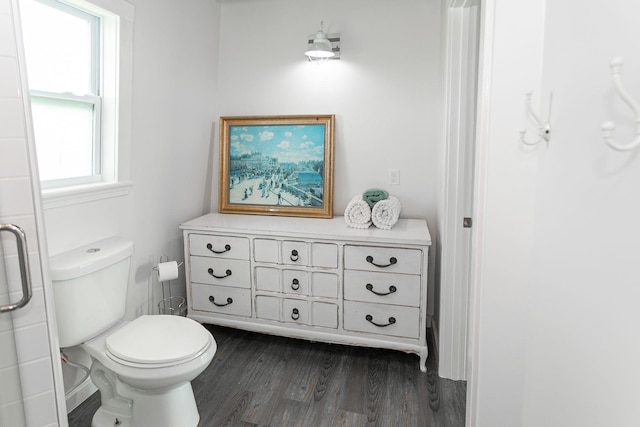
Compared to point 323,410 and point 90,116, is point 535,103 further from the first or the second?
point 90,116

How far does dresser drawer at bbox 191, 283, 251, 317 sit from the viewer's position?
2740mm

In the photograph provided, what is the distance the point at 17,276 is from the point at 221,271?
1480mm

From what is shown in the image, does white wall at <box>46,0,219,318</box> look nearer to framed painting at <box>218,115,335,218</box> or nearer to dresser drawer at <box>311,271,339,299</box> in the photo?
framed painting at <box>218,115,335,218</box>

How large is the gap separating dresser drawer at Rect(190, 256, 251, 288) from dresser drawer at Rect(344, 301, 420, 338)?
65 cm

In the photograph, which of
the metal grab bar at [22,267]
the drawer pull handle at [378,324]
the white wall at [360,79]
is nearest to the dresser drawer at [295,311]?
the drawer pull handle at [378,324]

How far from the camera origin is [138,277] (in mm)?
2561

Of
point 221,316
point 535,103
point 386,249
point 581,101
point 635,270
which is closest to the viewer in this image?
point 635,270

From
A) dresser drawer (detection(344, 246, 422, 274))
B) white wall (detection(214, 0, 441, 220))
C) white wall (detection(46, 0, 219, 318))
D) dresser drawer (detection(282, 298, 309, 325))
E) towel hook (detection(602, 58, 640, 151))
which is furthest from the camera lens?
white wall (detection(214, 0, 441, 220))

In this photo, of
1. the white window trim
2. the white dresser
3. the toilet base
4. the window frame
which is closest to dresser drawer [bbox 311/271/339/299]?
the white dresser

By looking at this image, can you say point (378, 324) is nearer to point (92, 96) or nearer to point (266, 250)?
point (266, 250)

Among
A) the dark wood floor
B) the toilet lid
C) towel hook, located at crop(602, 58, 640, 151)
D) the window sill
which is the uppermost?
towel hook, located at crop(602, 58, 640, 151)

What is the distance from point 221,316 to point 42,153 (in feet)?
4.50

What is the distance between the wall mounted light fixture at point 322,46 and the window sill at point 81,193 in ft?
4.51

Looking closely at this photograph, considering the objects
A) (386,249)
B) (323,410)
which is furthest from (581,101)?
(323,410)
